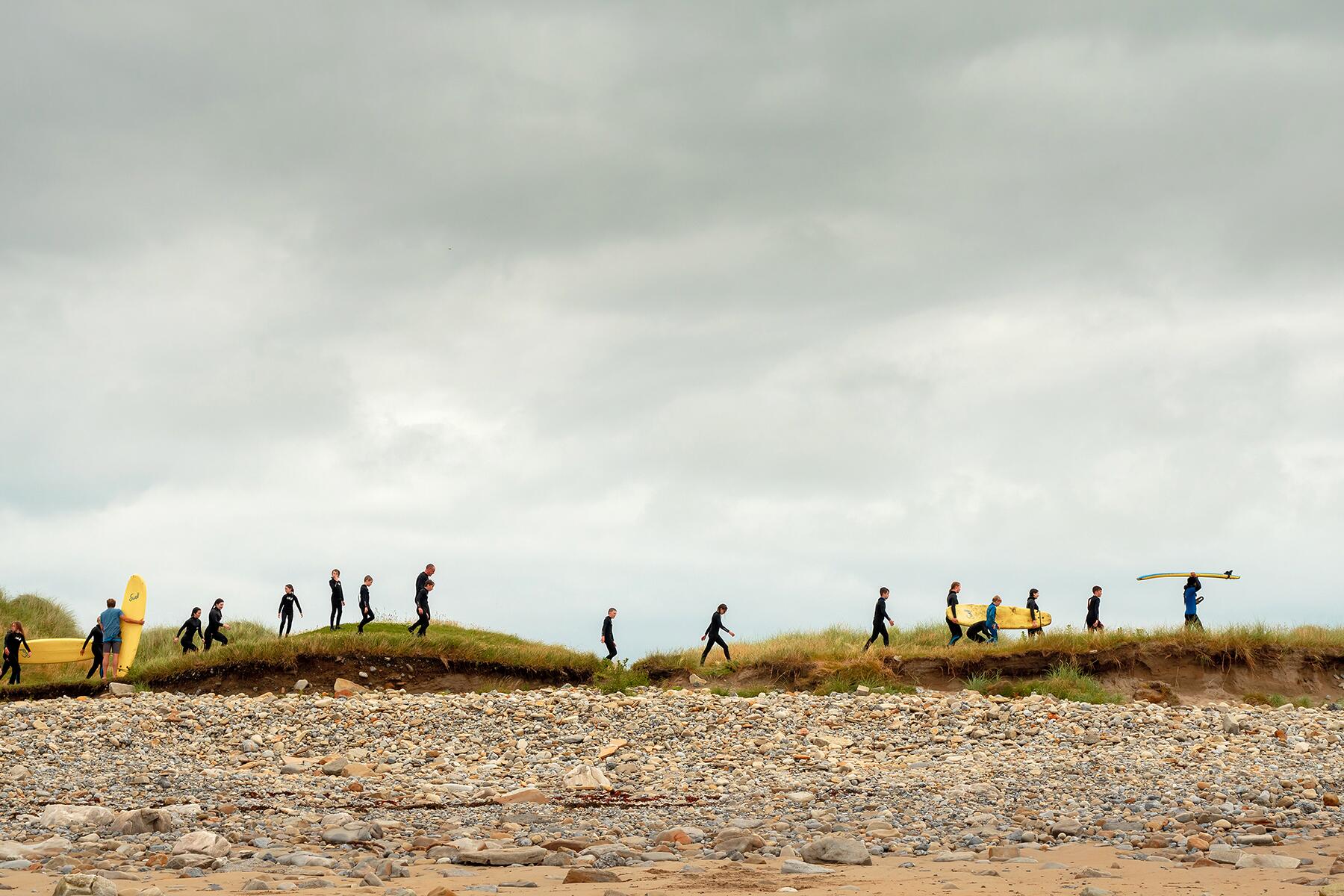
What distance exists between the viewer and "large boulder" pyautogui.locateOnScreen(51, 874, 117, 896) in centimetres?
791

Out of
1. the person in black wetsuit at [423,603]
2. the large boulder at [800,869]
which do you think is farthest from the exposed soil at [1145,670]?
the large boulder at [800,869]

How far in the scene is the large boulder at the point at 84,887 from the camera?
791 cm

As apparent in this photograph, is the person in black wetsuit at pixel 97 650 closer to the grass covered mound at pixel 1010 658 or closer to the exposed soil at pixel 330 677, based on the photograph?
the exposed soil at pixel 330 677

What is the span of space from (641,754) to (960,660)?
32.7ft

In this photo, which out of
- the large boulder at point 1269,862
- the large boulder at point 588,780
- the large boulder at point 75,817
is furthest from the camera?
the large boulder at point 588,780

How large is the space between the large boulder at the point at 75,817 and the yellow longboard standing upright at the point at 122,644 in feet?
48.0

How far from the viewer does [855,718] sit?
806 inches

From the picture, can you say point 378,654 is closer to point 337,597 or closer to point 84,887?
point 337,597

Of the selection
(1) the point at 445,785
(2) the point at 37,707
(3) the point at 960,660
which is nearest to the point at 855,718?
(3) the point at 960,660

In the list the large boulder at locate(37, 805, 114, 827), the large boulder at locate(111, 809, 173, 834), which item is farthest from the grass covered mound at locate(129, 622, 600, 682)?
the large boulder at locate(111, 809, 173, 834)

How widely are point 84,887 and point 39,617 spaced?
33876mm

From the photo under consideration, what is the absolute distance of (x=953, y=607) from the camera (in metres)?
28.9

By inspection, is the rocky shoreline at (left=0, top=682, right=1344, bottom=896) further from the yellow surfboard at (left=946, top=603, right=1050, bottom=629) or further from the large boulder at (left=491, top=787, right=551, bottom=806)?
the yellow surfboard at (left=946, top=603, right=1050, bottom=629)

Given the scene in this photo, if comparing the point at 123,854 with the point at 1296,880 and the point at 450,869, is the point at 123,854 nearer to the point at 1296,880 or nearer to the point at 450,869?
the point at 450,869
